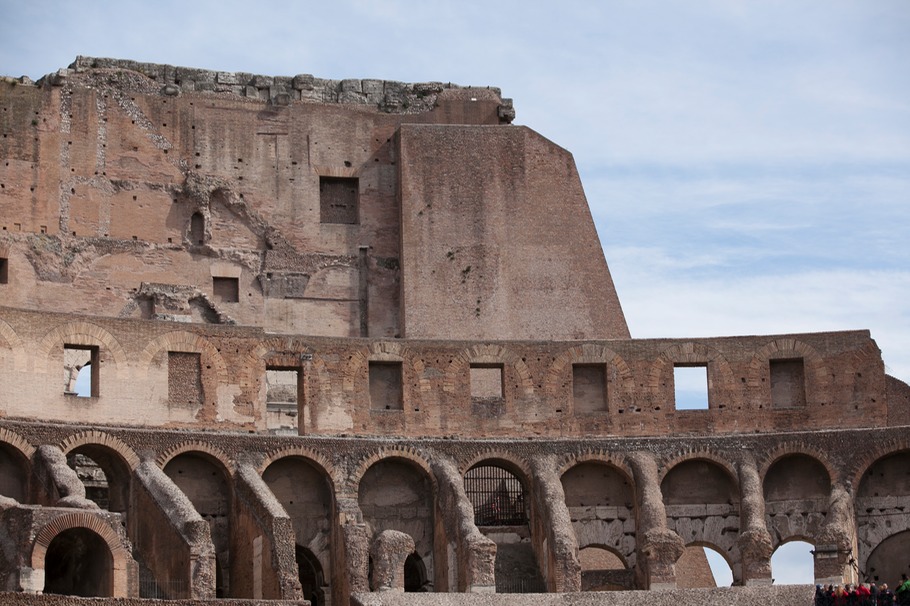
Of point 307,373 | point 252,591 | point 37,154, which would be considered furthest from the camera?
point 37,154

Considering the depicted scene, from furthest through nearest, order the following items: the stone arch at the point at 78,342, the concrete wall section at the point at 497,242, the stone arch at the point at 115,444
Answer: the concrete wall section at the point at 497,242
the stone arch at the point at 78,342
the stone arch at the point at 115,444

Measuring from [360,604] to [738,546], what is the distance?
9.34 meters

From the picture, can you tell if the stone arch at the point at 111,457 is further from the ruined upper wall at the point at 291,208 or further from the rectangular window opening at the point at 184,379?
the ruined upper wall at the point at 291,208

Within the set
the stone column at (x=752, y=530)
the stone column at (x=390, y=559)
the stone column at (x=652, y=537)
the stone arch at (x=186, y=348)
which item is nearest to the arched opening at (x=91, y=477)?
the stone arch at (x=186, y=348)

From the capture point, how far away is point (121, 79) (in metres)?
53.8

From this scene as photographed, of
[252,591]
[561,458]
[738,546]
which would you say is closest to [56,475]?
[252,591]

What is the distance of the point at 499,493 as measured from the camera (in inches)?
1907

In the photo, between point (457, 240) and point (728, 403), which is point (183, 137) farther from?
point (728, 403)

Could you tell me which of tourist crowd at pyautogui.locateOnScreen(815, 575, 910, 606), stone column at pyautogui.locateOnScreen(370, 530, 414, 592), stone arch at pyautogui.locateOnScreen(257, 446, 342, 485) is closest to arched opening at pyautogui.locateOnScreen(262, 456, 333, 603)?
stone arch at pyautogui.locateOnScreen(257, 446, 342, 485)

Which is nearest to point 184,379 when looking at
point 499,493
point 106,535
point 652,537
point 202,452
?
point 202,452

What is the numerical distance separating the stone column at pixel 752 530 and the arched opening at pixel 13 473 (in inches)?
628

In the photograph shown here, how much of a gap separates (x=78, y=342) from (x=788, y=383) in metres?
17.3

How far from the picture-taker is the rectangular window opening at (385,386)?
47.9 metres

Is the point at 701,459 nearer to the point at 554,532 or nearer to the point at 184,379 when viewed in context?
the point at 554,532
